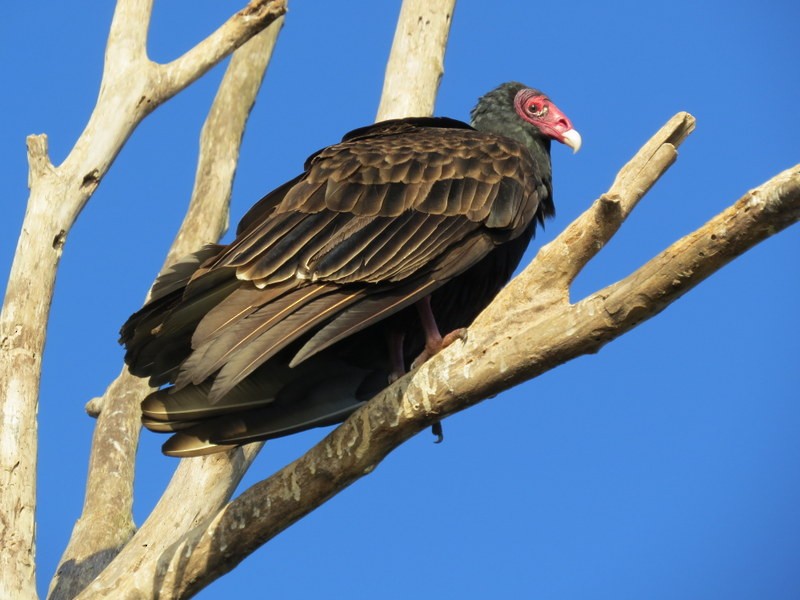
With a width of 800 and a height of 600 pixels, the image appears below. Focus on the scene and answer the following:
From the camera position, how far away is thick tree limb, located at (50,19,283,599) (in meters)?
5.75

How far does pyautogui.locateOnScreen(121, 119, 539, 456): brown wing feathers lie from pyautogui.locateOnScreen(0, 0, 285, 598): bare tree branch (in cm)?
59

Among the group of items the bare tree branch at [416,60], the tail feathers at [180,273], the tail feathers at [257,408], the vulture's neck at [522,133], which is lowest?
the tail feathers at [257,408]

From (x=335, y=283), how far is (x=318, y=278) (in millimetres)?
→ 64

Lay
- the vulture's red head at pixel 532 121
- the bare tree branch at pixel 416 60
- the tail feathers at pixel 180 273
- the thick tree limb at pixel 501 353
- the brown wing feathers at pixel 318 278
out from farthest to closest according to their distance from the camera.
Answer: the bare tree branch at pixel 416 60 → the vulture's red head at pixel 532 121 → the tail feathers at pixel 180 273 → the brown wing feathers at pixel 318 278 → the thick tree limb at pixel 501 353

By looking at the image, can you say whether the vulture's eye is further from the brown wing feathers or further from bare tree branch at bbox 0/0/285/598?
bare tree branch at bbox 0/0/285/598

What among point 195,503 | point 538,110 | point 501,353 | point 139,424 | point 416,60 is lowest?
point 501,353

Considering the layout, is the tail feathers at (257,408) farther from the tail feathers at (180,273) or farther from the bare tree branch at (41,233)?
the bare tree branch at (41,233)

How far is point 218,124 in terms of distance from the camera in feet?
25.5

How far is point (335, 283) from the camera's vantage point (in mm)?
4441

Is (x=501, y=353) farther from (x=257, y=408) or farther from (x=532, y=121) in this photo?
(x=532, y=121)

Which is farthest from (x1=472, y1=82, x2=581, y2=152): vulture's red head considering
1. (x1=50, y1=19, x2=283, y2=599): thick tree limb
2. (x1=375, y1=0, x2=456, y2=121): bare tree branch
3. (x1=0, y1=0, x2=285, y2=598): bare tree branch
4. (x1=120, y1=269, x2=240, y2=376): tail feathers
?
(x1=50, y1=19, x2=283, y2=599): thick tree limb

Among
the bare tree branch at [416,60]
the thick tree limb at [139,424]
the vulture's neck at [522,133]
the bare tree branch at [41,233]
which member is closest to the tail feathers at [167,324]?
the bare tree branch at [41,233]

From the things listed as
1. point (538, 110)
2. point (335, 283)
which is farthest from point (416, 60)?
point (335, 283)

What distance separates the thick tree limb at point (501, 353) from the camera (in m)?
3.73
